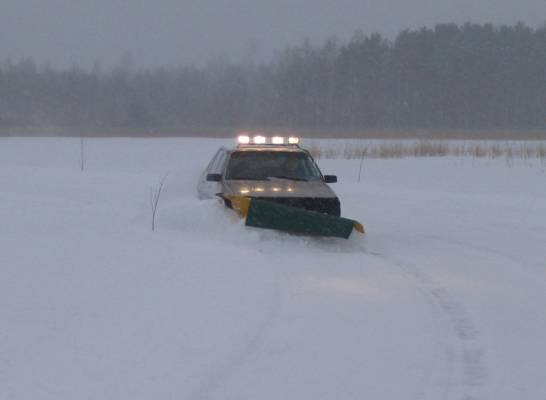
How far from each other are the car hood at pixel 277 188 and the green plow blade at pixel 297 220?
63 centimetres

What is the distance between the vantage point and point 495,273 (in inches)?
414

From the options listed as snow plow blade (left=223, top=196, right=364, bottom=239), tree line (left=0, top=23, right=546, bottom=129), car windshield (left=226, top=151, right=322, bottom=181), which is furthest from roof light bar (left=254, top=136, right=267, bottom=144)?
tree line (left=0, top=23, right=546, bottom=129)

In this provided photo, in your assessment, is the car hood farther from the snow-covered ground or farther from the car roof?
the car roof

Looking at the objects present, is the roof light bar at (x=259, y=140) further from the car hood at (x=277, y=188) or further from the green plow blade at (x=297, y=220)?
the green plow blade at (x=297, y=220)

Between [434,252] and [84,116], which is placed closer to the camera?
[434,252]

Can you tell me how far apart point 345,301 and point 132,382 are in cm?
331

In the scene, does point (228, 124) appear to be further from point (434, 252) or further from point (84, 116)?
point (434, 252)

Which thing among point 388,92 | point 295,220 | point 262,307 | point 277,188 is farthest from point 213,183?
point 388,92

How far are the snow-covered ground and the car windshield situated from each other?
79cm

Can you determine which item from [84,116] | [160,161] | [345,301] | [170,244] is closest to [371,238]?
[170,244]

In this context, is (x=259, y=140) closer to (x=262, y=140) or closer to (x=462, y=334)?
(x=262, y=140)

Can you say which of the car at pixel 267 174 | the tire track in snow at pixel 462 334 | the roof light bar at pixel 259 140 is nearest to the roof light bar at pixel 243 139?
the car at pixel 267 174

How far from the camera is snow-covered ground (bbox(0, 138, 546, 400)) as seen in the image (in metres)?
5.90

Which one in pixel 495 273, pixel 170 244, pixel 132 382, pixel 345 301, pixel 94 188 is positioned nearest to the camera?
pixel 132 382
